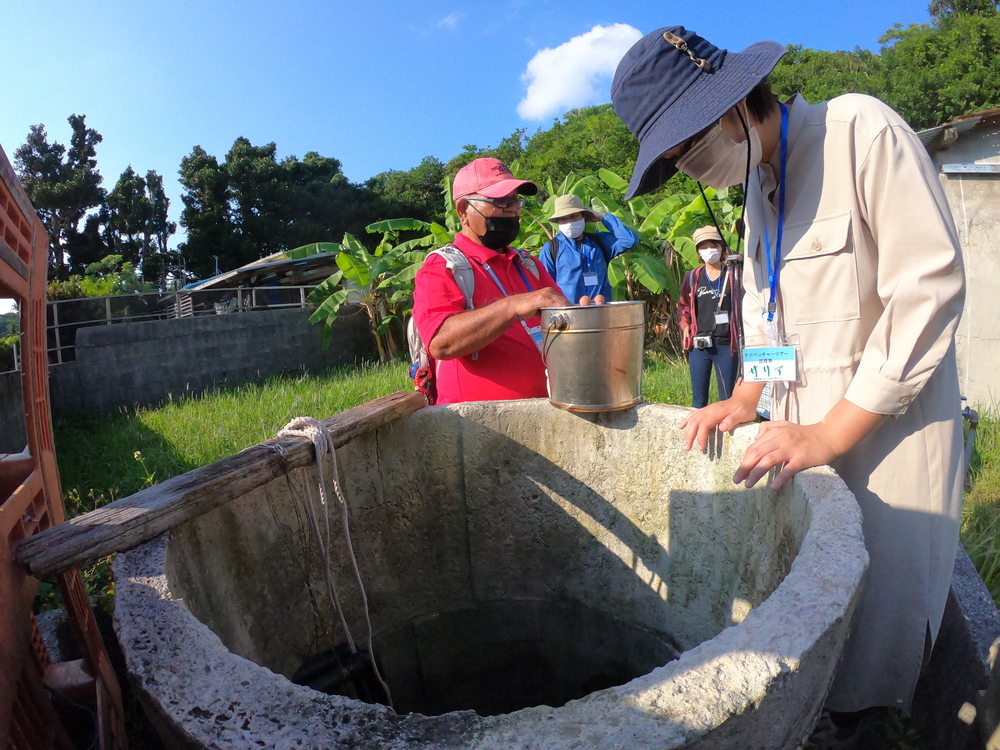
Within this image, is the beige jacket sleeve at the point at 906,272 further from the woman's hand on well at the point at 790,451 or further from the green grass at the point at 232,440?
the green grass at the point at 232,440

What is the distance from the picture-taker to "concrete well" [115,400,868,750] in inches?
37.7

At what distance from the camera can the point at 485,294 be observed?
264 centimetres

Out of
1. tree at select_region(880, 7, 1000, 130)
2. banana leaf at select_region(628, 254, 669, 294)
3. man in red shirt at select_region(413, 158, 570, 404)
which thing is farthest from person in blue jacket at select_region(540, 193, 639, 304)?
tree at select_region(880, 7, 1000, 130)

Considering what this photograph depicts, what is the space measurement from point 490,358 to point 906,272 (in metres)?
1.64

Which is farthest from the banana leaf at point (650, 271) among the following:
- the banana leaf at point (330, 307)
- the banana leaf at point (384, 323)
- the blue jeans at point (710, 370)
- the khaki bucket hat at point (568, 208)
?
the banana leaf at point (330, 307)

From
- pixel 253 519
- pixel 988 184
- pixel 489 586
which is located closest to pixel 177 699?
pixel 253 519

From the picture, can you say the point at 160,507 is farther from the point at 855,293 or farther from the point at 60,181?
the point at 60,181

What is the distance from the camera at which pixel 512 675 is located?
292cm

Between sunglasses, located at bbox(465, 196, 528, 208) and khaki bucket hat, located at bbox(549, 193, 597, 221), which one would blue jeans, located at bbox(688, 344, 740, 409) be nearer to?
khaki bucket hat, located at bbox(549, 193, 597, 221)

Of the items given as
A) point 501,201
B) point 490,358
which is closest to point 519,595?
point 490,358

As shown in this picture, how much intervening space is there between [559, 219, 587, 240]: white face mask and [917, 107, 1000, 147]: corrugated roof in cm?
384

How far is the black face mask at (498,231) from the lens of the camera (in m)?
2.70

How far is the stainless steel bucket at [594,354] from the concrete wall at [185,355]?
766cm

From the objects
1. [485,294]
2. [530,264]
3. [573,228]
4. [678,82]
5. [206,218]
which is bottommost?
[485,294]
